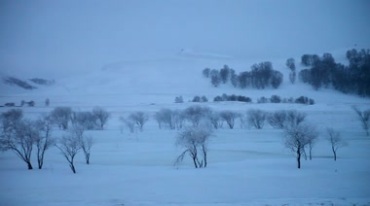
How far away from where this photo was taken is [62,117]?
67.4m

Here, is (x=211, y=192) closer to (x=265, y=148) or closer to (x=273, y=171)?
(x=273, y=171)

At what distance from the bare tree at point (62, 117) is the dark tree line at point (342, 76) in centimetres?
8982

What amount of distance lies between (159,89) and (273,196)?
11881 centimetres

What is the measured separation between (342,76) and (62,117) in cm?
9623

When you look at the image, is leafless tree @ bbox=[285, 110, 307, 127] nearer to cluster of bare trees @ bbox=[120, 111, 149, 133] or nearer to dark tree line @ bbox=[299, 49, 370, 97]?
cluster of bare trees @ bbox=[120, 111, 149, 133]

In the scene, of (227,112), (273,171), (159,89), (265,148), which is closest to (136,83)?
(159,89)

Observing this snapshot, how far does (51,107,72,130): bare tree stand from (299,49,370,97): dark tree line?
8982cm

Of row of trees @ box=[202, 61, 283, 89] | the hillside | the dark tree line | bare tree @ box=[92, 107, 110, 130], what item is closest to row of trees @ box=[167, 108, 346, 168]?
bare tree @ box=[92, 107, 110, 130]

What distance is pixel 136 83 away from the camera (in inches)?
6097

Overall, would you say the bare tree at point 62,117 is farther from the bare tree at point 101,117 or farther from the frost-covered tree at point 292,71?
the frost-covered tree at point 292,71

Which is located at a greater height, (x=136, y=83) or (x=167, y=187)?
(x=136, y=83)

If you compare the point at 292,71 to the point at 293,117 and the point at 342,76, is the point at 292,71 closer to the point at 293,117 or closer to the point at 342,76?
the point at 342,76

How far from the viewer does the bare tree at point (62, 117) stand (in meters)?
66.0

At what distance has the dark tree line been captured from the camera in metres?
101
